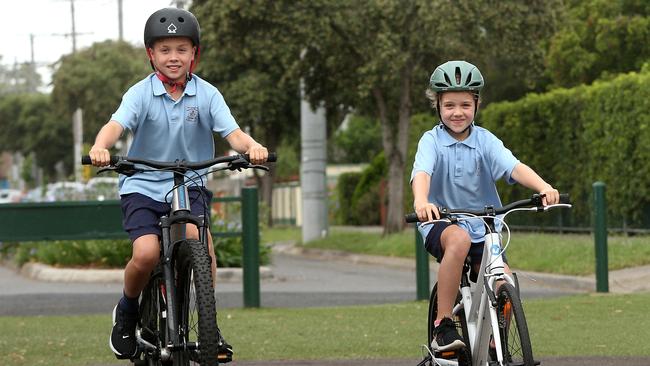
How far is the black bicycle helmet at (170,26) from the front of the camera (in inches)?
275

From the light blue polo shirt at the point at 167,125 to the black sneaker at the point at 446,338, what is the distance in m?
1.41

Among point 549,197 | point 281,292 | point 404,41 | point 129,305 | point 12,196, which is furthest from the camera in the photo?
point 12,196

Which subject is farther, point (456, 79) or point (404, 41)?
point (404, 41)

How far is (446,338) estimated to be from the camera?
6871 mm

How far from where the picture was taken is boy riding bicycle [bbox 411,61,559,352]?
22.8 ft

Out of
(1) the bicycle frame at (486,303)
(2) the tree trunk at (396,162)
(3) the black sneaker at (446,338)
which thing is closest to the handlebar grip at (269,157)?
(1) the bicycle frame at (486,303)

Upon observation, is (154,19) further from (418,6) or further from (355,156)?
(355,156)

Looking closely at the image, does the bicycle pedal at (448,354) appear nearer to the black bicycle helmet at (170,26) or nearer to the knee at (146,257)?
the knee at (146,257)

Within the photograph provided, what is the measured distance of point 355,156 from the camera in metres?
68.8

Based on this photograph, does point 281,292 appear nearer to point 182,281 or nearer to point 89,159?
point 182,281

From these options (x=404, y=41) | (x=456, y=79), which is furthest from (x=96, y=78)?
(x=456, y=79)

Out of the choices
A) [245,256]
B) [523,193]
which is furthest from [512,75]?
[245,256]

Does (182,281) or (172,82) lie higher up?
(172,82)

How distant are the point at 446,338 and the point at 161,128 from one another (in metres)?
1.76
